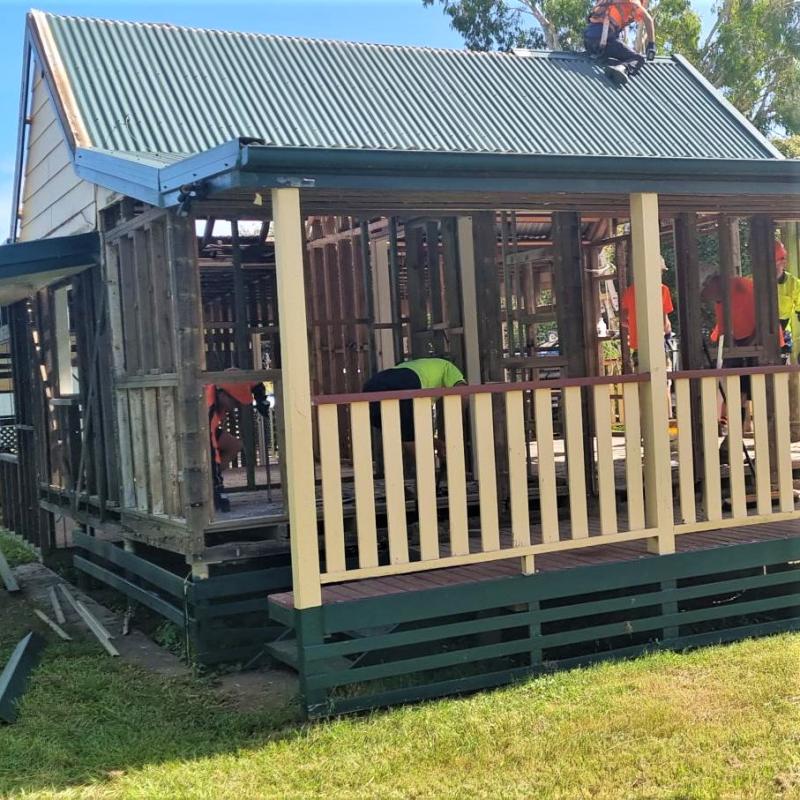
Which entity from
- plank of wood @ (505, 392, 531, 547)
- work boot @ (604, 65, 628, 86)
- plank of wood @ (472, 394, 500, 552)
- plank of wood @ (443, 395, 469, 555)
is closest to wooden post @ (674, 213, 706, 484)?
plank of wood @ (505, 392, 531, 547)

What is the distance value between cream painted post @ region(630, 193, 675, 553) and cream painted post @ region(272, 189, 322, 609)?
2129 millimetres

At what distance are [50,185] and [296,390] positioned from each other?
207 inches

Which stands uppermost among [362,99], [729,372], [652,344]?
[362,99]

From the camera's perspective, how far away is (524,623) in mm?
6070

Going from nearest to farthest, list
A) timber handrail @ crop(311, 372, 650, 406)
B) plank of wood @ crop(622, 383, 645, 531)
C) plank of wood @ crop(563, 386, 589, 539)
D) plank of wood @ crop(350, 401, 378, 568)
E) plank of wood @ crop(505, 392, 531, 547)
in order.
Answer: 1. timber handrail @ crop(311, 372, 650, 406)
2. plank of wood @ crop(350, 401, 378, 568)
3. plank of wood @ crop(505, 392, 531, 547)
4. plank of wood @ crop(563, 386, 589, 539)
5. plank of wood @ crop(622, 383, 645, 531)

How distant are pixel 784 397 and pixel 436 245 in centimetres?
323

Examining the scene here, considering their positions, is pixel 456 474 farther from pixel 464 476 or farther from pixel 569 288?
pixel 569 288

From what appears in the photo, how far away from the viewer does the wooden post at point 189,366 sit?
6.50 metres

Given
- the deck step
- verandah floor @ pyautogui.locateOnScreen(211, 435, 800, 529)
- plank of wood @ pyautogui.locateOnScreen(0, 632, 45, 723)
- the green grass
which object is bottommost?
the green grass

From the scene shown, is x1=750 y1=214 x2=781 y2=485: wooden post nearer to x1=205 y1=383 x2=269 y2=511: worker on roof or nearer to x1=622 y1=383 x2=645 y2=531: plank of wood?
x1=622 y1=383 x2=645 y2=531: plank of wood

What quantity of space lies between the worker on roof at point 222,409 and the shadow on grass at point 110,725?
5.00 feet

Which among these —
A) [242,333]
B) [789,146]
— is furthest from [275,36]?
[789,146]

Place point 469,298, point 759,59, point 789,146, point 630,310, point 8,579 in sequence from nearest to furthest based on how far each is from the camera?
point 469,298 < point 630,310 < point 8,579 < point 789,146 < point 759,59

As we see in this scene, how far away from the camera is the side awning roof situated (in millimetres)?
7719
